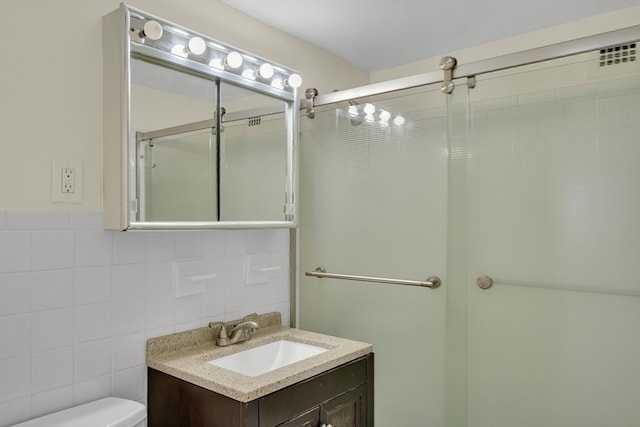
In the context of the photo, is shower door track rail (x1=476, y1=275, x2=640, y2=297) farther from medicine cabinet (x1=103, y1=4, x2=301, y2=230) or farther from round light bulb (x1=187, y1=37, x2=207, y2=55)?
round light bulb (x1=187, y1=37, x2=207, y2=55)

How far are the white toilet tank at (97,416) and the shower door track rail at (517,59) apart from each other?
154 cm

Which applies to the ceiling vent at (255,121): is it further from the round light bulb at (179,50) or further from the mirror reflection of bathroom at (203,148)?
the round light bulb at (179,50)

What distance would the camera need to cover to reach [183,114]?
5.68 ft

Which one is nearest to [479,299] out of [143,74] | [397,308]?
[397,308]

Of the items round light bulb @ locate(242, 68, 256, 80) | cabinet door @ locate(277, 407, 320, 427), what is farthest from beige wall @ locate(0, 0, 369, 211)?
cabinet door @ locate(277, 407, 320, 427)

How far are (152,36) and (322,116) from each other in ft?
2.94

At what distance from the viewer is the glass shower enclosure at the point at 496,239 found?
1476mm

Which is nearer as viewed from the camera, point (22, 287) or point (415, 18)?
point (22, 287)

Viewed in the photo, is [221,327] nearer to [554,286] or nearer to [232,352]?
[232,352]

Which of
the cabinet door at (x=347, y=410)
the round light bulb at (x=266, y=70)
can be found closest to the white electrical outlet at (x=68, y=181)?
the round light bulb at (x=266, y=70)

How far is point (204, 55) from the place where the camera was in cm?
175

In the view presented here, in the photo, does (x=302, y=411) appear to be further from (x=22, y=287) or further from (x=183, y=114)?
(x=183, y=114)

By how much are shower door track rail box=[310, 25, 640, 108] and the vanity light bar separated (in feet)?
1.02

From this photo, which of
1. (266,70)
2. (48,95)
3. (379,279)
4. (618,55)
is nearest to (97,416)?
(48,95)
